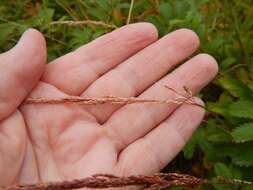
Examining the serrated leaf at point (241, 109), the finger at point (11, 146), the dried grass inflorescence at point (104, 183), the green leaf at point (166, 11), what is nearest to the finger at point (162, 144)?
the serrated leaf at point (241, 109)

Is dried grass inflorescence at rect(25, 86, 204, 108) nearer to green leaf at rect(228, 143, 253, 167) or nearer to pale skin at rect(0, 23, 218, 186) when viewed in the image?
pale skin at rect(0, 23, 218, 186)

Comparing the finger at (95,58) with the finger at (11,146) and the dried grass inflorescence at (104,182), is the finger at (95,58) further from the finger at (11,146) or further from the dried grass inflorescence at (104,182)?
the dried grass inflorescence at (104,182)

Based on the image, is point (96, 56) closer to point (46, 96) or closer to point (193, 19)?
point (46, 96)

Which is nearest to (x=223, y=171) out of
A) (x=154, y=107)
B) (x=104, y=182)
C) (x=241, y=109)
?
(x=241, y=109)

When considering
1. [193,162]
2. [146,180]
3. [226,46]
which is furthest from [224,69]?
[146,180]

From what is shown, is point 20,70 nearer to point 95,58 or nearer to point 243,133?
point 95,58

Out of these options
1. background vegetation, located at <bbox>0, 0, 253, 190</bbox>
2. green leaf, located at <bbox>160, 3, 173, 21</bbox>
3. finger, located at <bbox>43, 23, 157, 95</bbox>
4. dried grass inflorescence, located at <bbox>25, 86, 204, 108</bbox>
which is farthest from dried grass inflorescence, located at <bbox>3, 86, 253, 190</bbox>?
green leaf, located at <bbox>160, 3, 173, 21</bbox>

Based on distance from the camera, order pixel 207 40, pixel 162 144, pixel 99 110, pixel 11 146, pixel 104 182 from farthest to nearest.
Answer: pixel 207 40, pixel 99 110, pixel 162 144, pixel 11 146, pixel 104 182

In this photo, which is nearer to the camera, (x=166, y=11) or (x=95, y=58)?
(x=95, y=58)
